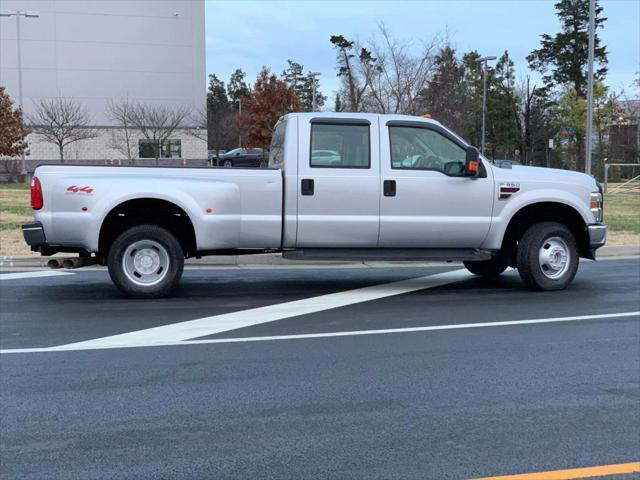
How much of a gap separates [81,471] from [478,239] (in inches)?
238

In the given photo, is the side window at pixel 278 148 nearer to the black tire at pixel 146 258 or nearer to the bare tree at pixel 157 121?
the black tire at pixel 146 258

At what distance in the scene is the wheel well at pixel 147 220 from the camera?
823cm

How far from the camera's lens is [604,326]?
715cm

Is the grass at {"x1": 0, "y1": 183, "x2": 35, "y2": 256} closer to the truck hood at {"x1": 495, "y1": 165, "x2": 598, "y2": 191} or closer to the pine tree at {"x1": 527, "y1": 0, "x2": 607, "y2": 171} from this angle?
the truck hood at {"x1": 495, "y1": 165, "x2": 598, "y2": 191}

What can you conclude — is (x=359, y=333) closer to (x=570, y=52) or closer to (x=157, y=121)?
(x=157, y=121)

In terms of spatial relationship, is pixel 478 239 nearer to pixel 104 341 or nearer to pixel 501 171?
pixel 501 171

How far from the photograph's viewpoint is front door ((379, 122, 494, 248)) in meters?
8.49

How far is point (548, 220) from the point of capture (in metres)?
9.17

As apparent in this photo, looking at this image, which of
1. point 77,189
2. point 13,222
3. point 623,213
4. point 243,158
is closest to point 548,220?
point 77,189

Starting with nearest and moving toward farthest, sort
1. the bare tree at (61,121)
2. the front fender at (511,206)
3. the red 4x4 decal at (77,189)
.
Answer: the red 4x4 decal at (77,189) → the front fender at (511,206) → the bare tree at (61,121)

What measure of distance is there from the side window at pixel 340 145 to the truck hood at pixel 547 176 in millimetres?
1724

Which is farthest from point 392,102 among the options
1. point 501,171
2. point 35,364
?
point 35,364

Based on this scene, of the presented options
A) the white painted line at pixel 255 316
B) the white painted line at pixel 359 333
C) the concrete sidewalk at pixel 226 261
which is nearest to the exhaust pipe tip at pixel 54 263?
the concrete sidewalk at pixel 226 261

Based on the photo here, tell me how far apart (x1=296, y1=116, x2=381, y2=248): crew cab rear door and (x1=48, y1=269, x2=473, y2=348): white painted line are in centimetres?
70
